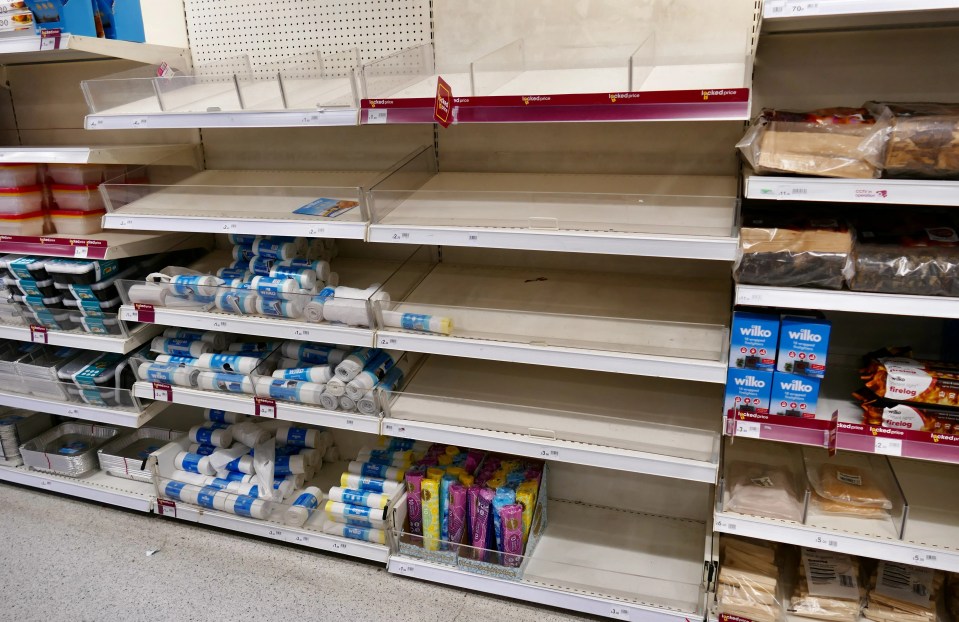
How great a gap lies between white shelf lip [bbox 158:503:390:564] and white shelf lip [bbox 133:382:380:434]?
415 mm

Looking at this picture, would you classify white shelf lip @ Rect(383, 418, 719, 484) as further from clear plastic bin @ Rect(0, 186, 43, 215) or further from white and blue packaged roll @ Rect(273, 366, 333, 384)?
clear plastic bin @ Rect(0, 186, 43, 215)

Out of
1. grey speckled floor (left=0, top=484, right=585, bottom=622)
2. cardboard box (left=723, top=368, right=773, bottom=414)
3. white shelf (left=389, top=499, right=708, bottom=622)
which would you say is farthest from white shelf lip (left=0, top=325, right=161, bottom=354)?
cardboard box (left=723, top=368, right=773, bottom=414)

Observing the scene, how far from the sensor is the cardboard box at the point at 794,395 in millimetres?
1757

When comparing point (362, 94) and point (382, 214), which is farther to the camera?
point (382, 214)

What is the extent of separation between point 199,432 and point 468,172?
1.65 m

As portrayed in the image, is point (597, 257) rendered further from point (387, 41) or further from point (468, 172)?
point (387, 41)

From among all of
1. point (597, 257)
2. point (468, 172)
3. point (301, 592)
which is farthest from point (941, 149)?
point (301, 592)

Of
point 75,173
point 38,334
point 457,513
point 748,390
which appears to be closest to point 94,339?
point 38,334

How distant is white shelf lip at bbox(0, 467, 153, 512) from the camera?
275cm

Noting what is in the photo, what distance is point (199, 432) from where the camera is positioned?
9.44 ft

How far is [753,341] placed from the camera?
176 centimetres

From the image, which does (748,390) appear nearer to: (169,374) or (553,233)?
(553,233)

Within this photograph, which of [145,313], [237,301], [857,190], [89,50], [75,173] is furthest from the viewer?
[75,173]

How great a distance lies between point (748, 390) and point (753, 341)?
148 millimetres
